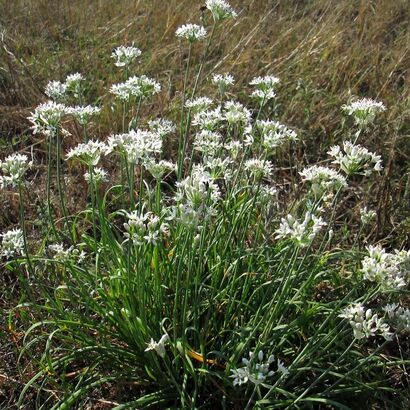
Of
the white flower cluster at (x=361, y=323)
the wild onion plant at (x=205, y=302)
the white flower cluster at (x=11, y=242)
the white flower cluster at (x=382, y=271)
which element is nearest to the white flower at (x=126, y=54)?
the wild onion plant at (x=205, y=302)

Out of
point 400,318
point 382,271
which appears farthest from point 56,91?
point 400,318

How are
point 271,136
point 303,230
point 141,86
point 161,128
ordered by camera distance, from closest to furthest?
point 303,230
point 271,136
point 141,86
point 161,128

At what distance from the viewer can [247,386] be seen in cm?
241

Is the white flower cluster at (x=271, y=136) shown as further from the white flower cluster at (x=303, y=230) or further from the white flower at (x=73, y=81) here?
the white flower at (x=73, y=81)

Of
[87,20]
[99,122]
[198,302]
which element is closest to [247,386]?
[198,302]

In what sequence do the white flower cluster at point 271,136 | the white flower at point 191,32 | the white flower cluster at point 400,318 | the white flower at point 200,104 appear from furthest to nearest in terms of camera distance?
the white flower at point 200,104 → the white flower at point 191,32 → the white flower cluster at point 271,136 → the white flower cluster at point 400,318

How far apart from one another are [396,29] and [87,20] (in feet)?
10.7

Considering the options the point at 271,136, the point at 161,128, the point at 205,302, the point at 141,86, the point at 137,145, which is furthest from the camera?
the point at 161,128

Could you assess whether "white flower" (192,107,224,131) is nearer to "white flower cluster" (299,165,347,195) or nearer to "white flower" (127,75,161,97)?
"white flower" (127,75,161,97)

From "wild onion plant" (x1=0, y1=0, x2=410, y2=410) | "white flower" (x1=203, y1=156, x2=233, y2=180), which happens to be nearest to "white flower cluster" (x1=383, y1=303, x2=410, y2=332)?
"wild onion plant" (x1=0, y1=0, x2=410, y2=410)

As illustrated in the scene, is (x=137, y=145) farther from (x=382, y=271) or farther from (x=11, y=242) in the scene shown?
(x=382, y=271)

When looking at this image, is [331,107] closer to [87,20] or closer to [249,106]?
[249,106]

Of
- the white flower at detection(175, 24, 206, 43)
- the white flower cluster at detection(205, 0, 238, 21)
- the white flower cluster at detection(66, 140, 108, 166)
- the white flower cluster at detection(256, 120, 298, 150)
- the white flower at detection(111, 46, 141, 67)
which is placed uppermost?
the white flower cluster at detection(205, 0, 238, 21)

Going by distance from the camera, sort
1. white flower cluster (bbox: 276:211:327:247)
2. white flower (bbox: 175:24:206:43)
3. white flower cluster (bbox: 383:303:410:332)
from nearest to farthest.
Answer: white flower cluster (bbox: 276:211:327:247) → white flower cluster (bbox: 383:303:410:332) → white flower (bbox: 175:24:206:43)
